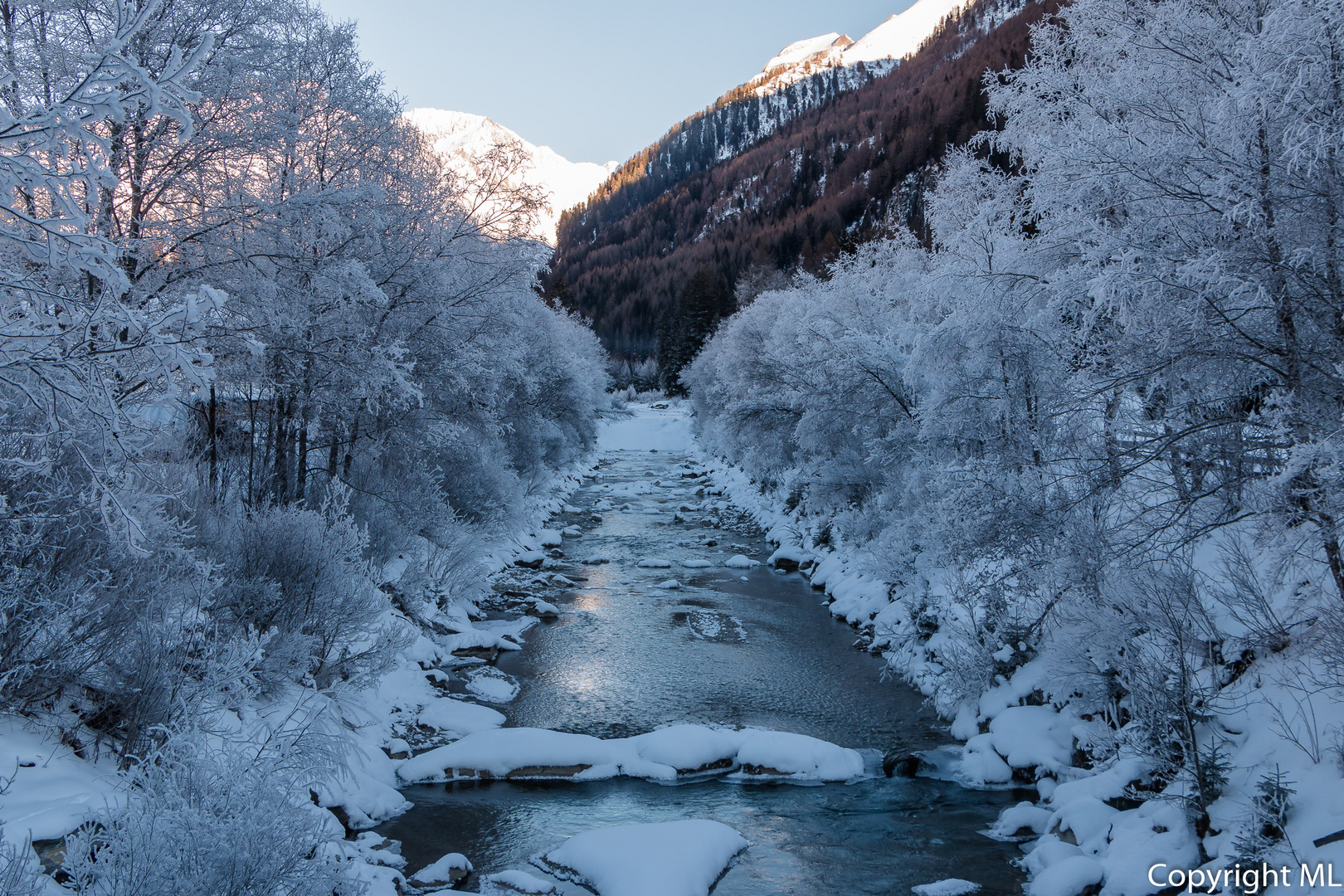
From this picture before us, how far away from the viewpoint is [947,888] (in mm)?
6000

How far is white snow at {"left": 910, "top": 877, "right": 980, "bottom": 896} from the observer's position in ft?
19.5

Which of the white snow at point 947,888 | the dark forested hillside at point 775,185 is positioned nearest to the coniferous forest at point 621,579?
the white snow at point 947,888

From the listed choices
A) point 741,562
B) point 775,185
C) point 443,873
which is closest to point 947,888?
point 443,873

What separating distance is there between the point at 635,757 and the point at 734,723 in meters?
1.51

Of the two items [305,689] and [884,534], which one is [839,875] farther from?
[884,534]

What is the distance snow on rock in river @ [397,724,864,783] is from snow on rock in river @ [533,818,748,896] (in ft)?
4.36

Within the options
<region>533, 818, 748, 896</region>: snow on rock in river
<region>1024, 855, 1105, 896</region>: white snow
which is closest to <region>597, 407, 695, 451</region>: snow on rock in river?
<region>533, 818, 748, 896</region>: snow on rock in river

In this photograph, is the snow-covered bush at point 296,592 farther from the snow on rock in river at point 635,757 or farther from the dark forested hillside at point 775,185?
the dark forested hillside at point 775,185

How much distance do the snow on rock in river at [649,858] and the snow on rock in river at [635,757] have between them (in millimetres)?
1328

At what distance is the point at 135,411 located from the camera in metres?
5.27

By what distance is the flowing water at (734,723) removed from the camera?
6.42m

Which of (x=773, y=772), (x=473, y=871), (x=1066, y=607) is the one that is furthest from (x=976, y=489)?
(x=473, y=871)

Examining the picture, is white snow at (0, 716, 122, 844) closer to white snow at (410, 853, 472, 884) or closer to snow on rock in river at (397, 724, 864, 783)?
white snow at (410, 853, 472, 884)

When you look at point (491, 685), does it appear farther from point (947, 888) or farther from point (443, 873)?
point (947, 888)
